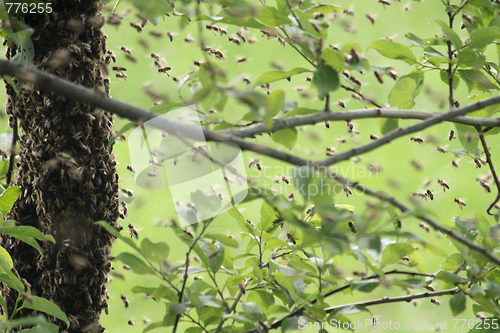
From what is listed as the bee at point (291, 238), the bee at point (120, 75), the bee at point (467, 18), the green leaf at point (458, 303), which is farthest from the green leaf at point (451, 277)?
the bee at point (120, 75)

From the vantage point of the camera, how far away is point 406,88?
845 millimetres

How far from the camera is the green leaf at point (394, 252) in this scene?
2.19 ft

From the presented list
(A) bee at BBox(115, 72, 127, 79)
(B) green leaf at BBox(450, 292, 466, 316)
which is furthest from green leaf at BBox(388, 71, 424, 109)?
(A) bee at BBox(115, 72, 127, 79)

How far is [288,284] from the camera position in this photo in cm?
68

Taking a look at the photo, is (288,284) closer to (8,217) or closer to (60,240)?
(60,240)

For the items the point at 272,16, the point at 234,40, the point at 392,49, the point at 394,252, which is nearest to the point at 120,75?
the point at 234,40

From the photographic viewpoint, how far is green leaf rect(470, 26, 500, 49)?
74cm

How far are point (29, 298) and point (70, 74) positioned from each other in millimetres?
461

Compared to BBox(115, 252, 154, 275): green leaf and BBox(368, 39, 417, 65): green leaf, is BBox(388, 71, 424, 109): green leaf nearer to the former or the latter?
BBox(368, 39, 417, 65): green leaf

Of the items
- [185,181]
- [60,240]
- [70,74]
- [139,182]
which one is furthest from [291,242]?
[70,74]

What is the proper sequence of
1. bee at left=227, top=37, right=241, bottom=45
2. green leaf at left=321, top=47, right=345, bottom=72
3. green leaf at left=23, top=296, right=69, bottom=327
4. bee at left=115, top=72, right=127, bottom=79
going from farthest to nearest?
1. bee at left=227, top=37, right=241, bottom=45
2. bee at left=115, top=72, right=127, bottom=79
3. green leaf at left=23, top=296, right=69, bottom=327
4. green leaf at left=321, top=47, right=345, bottom=72

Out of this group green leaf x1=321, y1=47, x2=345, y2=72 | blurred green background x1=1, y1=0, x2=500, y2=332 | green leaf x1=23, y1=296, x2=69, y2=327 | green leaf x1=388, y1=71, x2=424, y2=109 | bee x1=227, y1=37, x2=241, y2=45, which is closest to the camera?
green leaf x1=321, y1=47, x2=345, y2=72

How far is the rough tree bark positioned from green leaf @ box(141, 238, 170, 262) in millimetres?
284

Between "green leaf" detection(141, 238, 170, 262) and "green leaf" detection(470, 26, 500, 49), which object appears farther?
"green leaf" detection(470, 26, 500, 49)
